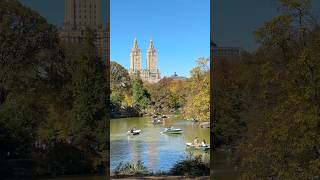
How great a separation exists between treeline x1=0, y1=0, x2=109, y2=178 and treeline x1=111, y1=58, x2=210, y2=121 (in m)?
5.65

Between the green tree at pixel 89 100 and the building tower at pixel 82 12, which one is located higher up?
the building tower at pixel 82 12

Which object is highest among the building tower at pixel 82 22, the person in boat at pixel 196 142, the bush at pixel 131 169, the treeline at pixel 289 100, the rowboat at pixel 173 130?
the building tower at pixel 82 22

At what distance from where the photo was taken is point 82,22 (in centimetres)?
1931

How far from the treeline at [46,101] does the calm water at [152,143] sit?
360 cm

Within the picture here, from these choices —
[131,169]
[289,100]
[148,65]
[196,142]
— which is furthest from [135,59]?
[289,100]

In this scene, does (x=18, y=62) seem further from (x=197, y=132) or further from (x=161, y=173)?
(x=197, y=132)

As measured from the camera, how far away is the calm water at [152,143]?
2233cm

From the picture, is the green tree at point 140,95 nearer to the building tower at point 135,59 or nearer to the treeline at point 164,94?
the treeline at point 164,94

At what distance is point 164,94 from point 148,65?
1.89 metres

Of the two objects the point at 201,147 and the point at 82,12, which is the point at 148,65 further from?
the point at 82,12

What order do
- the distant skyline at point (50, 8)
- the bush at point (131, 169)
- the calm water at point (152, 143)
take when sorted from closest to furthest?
the distant skyline at point (50, 8)
the bush at point (131, 169)
the calm water at point (152, 143)

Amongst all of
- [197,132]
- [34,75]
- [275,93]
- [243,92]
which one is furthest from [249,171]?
[197,132]

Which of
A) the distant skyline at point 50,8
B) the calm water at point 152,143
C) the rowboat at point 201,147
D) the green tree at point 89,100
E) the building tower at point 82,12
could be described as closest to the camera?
the distant skyline at point 50,8

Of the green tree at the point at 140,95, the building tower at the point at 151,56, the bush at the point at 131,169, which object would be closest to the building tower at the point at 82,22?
the building tower at the point at 151,56
